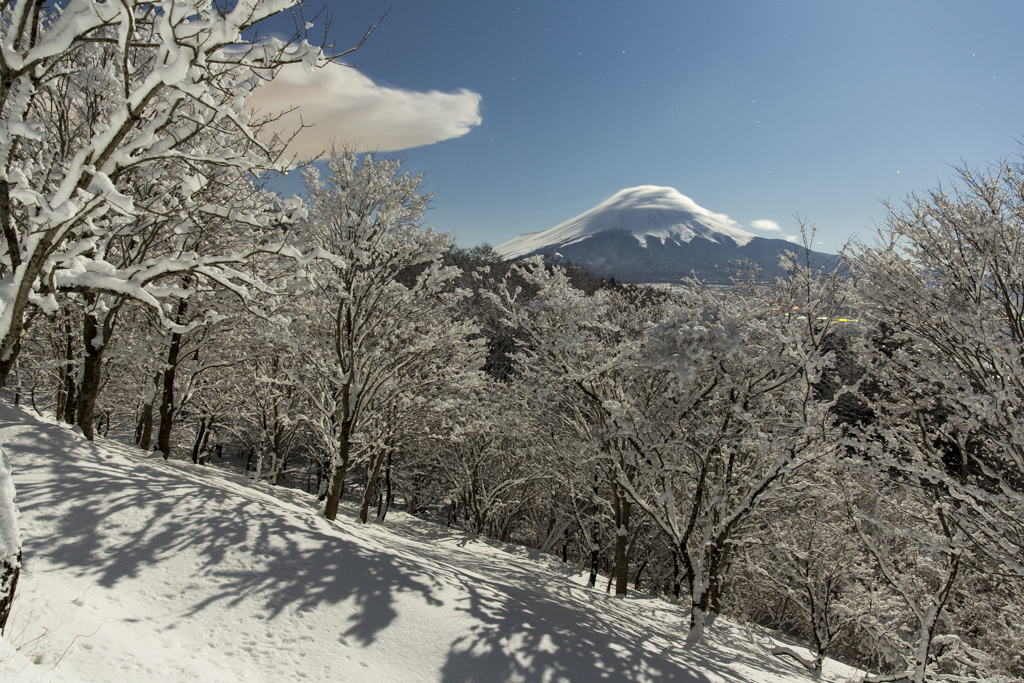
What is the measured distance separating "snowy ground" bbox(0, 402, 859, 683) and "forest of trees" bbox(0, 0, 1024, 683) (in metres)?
1.14

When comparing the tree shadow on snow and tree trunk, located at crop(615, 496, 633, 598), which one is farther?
tree trunk, located at crop(615, 496, 633, 598)

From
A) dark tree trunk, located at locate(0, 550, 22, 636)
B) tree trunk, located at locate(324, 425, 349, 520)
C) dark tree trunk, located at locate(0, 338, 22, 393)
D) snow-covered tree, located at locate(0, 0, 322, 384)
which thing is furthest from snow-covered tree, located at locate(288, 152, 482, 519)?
dark tree trunk, located at locate(0, 550, 22, 636)

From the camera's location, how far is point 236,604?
4.48 m

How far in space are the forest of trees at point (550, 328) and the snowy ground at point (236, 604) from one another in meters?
1.14

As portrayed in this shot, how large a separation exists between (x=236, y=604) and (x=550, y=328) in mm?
5636

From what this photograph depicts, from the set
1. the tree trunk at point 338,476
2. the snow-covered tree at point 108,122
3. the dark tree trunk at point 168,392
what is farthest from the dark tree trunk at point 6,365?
the dark tree trunk at point 168,392

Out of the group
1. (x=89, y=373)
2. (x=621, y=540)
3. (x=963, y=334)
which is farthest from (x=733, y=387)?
(x=89, y=373)

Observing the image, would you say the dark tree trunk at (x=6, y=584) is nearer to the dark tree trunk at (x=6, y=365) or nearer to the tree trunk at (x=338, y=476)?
the dark tree trunk at (x=6, y=365)

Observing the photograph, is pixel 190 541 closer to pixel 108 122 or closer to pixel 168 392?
pixel 108 122

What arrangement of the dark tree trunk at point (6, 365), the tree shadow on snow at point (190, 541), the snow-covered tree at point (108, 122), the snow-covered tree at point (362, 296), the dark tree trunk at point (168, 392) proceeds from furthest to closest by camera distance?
the dark tree trunk at point (168, 392) < the snow-covered tree at point (362, 296) < the tree shadow on snow at point (190, 541) < the dark tree trunk at point (6, 365) < the snow-covered tree at point (108, 122)

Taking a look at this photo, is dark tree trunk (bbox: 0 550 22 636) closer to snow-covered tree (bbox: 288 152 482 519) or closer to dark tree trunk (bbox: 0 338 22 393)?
dark tree trunk (bbox: 0 338 22 393)

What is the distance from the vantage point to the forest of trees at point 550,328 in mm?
3686

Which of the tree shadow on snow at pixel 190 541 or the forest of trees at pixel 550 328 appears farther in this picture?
the tree shadow on snow at pixel 190 541

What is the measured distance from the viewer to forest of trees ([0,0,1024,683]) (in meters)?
3.69
